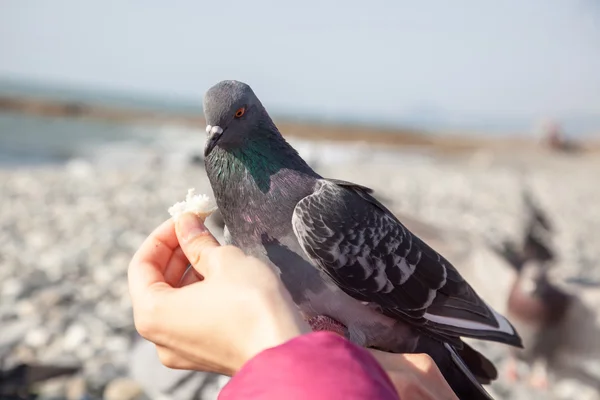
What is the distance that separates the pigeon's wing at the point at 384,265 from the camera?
8.28 ft

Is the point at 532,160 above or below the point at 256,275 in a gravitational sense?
above

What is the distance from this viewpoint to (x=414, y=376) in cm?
181

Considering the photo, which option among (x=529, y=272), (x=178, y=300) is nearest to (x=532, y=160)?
(x=529, y=272)

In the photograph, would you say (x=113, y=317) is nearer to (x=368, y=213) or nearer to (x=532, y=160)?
(x=368, y=213)

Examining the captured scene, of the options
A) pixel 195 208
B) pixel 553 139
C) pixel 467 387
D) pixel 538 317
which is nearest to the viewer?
pixel 195 208

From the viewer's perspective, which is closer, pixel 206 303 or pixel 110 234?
pixel 206 303

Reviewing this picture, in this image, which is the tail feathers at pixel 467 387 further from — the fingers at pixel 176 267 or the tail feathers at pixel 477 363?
the fingers at pixel 176 267

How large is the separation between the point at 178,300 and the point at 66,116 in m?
42.3

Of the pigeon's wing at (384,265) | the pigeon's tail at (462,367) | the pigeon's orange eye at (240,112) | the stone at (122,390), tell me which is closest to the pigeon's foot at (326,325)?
the pigeon's wing at (384,265)

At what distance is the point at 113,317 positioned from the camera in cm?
533

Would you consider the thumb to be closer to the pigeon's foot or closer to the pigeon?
the pigeon's foot

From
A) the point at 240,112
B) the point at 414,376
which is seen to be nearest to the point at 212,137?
the point at 240,112

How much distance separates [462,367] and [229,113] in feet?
5.14

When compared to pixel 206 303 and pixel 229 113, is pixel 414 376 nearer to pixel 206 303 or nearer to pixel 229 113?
pixel 206 303
